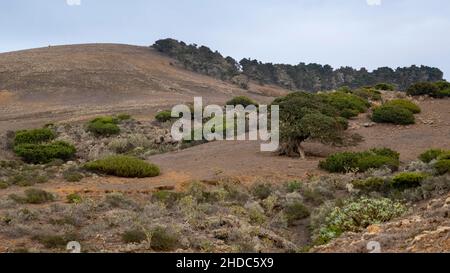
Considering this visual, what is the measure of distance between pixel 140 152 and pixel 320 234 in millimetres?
17500

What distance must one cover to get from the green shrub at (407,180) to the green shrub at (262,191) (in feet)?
11.4

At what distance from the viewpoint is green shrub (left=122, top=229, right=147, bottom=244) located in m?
9.03

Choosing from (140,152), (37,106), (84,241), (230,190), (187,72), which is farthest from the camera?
(187,72)

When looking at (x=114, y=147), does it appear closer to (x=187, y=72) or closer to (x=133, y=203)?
A: (x=133, y=203)

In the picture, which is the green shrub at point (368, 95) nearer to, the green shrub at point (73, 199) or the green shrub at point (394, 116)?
the green shrub at point (394, 116)

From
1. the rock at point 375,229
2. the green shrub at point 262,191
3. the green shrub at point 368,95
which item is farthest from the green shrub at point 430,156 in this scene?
the green shrub at point 368,95

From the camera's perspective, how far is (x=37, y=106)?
5038cm

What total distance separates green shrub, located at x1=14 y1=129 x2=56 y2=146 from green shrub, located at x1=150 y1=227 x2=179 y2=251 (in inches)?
842

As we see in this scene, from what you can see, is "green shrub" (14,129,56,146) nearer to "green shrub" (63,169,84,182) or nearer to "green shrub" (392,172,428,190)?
"green shrub" (63,169,84,182)

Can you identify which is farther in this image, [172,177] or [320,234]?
[172,177]

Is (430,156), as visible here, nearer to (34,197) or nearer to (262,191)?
(262,191)

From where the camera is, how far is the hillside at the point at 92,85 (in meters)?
46.8
